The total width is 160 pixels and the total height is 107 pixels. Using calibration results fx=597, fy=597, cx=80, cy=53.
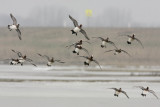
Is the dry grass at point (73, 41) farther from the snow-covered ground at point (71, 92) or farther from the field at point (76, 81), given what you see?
the snow-covered ground at point (71, 92)

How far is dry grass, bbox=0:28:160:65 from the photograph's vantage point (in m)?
107

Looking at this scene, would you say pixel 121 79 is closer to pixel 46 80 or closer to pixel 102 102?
pixel 46 80

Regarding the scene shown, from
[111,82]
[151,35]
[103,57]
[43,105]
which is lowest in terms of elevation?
[43,105]

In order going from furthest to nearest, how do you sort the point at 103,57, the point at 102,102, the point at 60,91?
the point at 103,57 < the point at 60,91 < the point at 102,102

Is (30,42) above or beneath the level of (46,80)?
above

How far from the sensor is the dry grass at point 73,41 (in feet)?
350

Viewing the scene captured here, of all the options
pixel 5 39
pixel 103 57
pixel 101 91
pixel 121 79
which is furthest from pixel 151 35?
pixel 101 91

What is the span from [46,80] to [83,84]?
15.5 ft

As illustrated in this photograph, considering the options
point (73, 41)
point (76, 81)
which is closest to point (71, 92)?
point (76, 81)

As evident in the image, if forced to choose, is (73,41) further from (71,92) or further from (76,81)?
(71,92)

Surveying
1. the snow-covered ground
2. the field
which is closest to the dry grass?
the field

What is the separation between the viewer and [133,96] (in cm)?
4819

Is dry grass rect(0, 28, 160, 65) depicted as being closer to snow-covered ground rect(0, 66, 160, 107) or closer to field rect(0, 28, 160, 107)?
field rect(0, 28, 160, 107)

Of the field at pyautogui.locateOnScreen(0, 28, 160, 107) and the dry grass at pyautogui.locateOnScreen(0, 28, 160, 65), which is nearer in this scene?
the field at pyautogui.locateOnScreen(0, 28, 160, 107)
